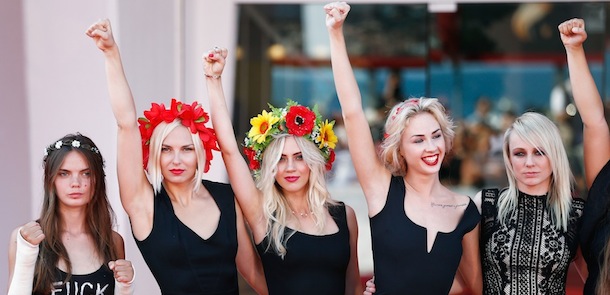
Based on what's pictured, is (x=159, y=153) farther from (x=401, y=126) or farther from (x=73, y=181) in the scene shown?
(x=401, y=126)

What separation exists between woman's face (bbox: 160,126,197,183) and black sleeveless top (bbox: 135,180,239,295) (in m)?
0.11

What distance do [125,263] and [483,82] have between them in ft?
22.1

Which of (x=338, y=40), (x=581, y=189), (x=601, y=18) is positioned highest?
(x=601, y=18)

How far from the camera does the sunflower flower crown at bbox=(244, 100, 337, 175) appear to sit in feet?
11.0

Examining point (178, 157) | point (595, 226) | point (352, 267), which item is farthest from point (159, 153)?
point (595, 226)

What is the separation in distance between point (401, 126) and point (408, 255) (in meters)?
0.51

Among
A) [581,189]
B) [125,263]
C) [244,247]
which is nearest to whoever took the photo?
[125,263]

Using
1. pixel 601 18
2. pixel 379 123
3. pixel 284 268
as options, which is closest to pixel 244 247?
pixel 284 268

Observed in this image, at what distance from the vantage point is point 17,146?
4.46m

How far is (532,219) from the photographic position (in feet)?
10.9

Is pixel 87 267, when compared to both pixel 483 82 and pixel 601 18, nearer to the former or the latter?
pixel 601 18

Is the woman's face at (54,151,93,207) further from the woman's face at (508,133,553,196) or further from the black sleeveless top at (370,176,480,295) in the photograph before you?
the woman's face at (508,133,553,196)

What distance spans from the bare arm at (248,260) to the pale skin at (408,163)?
0.51 m

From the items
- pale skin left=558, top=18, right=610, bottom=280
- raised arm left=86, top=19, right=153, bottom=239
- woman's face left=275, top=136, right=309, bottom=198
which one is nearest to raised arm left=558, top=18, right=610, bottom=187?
pale skin left=558, top=18, right=610, bottom=280
